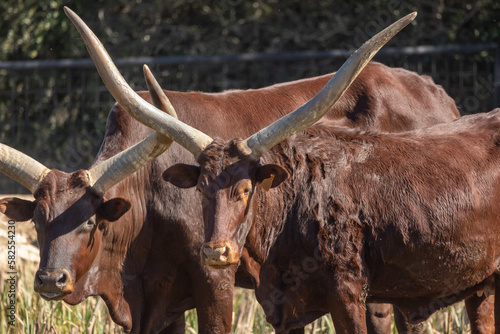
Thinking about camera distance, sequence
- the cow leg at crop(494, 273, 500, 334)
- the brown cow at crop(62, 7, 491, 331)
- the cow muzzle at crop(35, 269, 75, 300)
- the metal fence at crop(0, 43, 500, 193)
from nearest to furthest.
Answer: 1. the cow muzzle at crop(35, 269, 75, 300)
2. the cow leg at crop(494, 273, 500, 334)
3. the brown cow at crop(62, 7, 491, 331)
4. the metal fence at crop(0, 43, 500, 193)

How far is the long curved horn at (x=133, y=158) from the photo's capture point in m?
4.99

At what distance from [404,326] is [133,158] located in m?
2.34

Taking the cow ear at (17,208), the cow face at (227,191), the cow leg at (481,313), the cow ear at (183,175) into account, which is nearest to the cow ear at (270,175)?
the cow face at (227,191)

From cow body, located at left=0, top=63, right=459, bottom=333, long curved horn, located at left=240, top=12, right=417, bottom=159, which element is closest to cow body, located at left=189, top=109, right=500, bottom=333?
long curved horn, located at left=240, top=12, right=417, bottom=159

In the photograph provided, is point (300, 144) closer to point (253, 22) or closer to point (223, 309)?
point (223, 309)

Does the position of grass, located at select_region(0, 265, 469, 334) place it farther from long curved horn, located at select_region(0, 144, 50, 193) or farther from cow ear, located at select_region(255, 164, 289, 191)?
cow ear, located at select_region(255, 164, 289, 191)

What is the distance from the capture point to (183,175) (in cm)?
475

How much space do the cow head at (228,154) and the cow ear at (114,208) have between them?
1.22 ft

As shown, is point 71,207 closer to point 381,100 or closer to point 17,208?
point 17,208

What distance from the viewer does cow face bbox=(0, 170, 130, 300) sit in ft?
15.6

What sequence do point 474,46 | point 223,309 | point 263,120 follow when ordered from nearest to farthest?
A: point 223,309, point 263,120, point 474,46

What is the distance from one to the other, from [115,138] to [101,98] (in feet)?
18.9

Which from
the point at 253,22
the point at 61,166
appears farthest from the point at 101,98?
the point at 253,22

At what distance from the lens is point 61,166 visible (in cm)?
1090
